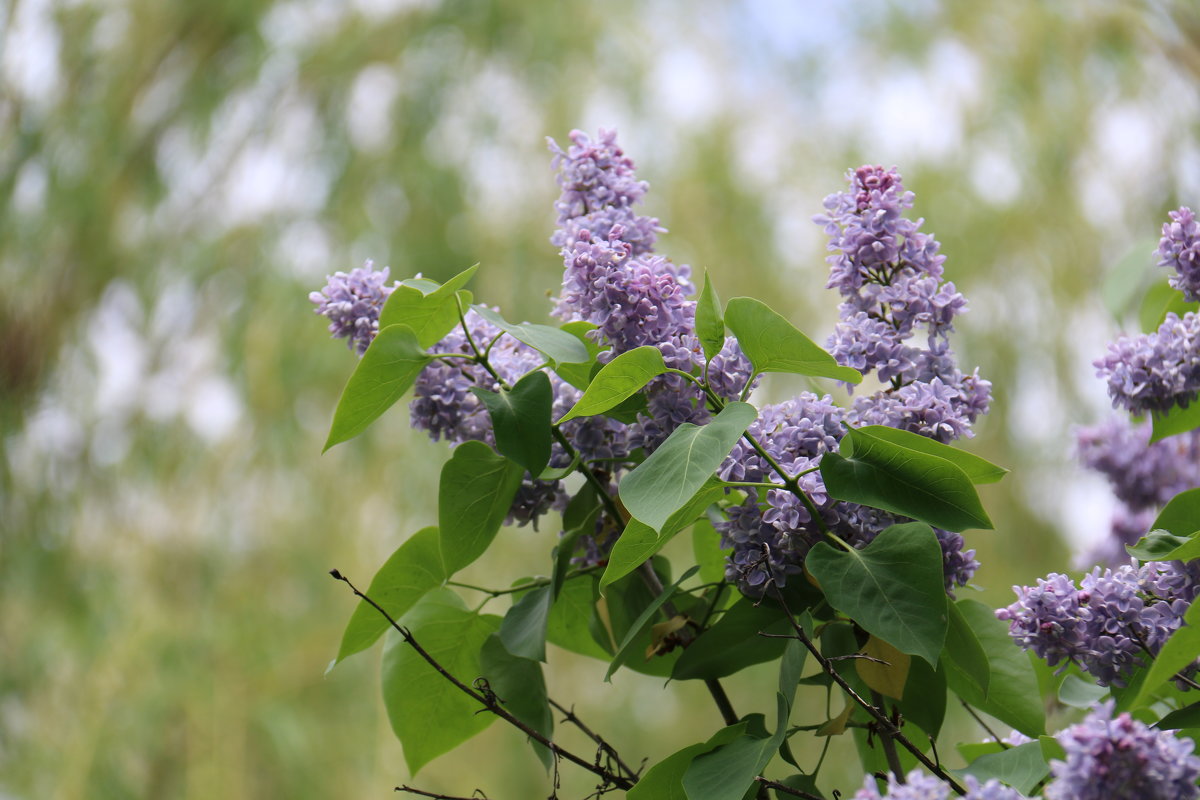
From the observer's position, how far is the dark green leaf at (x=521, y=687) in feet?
1.17

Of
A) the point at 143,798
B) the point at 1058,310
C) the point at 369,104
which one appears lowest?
the point at 143,798

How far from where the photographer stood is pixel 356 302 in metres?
0.38

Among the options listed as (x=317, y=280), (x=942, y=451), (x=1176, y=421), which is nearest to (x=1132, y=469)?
(x=1176, y=421)

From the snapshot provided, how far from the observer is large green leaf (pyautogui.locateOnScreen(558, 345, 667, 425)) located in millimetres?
296

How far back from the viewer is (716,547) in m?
0.39

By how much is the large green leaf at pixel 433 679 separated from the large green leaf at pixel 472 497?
0.04 m

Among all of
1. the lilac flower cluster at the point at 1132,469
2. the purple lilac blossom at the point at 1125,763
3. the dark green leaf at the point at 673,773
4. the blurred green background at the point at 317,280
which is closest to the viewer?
the purple lilac blossom at the point at 1125,763

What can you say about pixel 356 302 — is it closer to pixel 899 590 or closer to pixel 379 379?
pixel 379 379

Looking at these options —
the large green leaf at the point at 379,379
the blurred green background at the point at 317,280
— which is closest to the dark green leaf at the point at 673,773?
the large green leaf at the point at 379,379

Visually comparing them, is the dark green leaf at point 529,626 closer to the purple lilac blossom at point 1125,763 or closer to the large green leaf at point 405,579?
the large green leaf at point 405,579

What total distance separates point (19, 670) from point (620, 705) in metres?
1.01

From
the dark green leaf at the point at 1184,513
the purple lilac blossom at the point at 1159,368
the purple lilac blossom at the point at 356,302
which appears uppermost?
the purple lilac blossom at the point at 356,302

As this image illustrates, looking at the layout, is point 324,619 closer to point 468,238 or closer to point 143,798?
point 143,798

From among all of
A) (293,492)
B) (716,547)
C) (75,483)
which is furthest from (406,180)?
(716,547)
